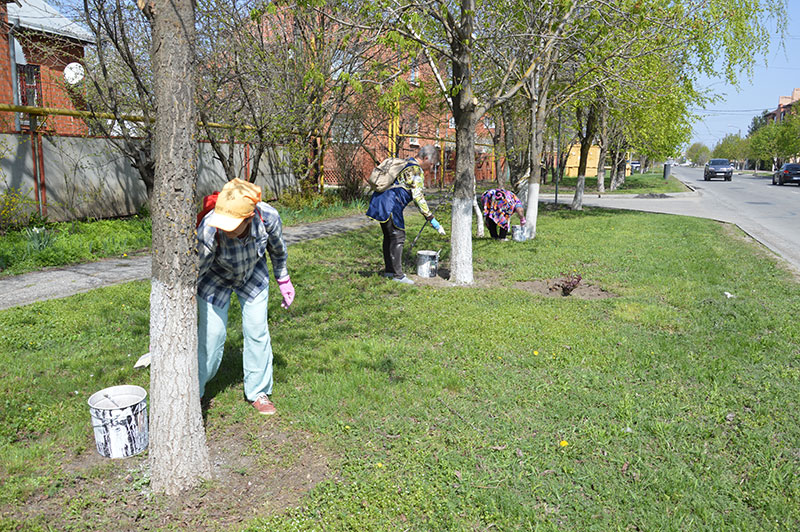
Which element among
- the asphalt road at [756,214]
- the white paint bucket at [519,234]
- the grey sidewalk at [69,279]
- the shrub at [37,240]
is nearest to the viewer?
the grey sidewalk at [69,279]

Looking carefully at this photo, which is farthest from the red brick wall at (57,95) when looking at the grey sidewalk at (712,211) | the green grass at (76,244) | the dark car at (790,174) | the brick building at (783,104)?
the brick building at (783,104)

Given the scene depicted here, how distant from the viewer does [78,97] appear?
10500mm

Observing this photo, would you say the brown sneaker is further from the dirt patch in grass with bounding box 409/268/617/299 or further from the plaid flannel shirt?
the dirt patch in grass with bounding box 409/268/617/299

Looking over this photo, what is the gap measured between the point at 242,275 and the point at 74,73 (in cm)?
853

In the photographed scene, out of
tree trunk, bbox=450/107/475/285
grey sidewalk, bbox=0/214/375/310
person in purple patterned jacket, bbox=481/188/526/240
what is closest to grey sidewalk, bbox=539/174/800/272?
person in purple patterned jacket, bbox=481/188/526/240

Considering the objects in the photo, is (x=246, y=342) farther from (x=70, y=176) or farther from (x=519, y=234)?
(x=519, y=234)

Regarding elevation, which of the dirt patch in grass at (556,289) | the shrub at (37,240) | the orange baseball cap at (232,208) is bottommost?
the dirt patch in grass at (556,289)

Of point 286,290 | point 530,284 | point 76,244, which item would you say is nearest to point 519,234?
point 530,284

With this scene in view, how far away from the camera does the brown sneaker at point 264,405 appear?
12.7 ft

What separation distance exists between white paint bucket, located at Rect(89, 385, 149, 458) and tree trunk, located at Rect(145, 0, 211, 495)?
34 centimetres

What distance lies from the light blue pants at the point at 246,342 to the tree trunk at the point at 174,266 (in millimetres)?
537

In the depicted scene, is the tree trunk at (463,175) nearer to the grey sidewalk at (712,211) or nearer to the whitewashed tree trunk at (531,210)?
the whitewashed tree trunk at (531,210)

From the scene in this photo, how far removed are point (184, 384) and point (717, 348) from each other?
450cm

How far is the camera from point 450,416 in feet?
12.7
